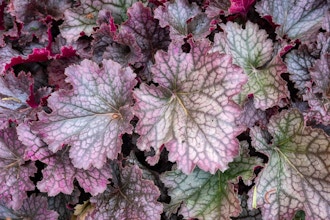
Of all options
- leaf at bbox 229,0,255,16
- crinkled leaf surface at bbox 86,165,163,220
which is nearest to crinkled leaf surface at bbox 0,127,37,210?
crinkled leaf surface at bbox 86,165,163,220

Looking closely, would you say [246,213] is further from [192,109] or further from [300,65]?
[300,65]

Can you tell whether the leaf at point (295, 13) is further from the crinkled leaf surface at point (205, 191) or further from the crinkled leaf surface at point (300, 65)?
the crinkled leaf surface at point (205, 191)

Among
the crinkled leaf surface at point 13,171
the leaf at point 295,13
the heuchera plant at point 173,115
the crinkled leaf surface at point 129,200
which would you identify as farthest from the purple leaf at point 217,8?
the crinkled leaf surface at point 13,171

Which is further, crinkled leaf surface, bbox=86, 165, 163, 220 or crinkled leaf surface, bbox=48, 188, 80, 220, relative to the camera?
crinkled leaf surface, bbox=48, 188, 80, 220

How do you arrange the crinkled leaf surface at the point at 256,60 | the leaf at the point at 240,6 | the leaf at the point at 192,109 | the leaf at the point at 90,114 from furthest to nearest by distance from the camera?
the leaf at the point at 240,6, the crinkled leaf surface at the point at 256,60, the leaf at the point at 90,114, the leaf at the point at 192,109

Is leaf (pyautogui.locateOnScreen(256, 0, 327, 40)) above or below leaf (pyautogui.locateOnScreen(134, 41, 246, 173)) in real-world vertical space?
above

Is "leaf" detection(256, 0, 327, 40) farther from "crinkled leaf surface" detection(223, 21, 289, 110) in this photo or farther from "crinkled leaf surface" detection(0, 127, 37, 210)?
"crinkled leaf surface" detection(0, 127, 37, 210)

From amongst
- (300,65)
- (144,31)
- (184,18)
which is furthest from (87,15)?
(300,65)

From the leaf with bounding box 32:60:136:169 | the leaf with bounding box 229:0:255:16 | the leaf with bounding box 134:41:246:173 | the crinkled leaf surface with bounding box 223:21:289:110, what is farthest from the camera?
the leaf with bounding box 229:0:255:16

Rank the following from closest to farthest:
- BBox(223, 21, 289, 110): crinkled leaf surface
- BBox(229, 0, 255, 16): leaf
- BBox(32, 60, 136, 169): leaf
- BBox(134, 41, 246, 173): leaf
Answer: BBox(134, 41, 246, 173): leaf
BBox(32, 60, 136, 169): leaf
BBox(223, 21, 289, 110): crinkled leaf surface
BBox(229, 0, 255, 16): leaf
